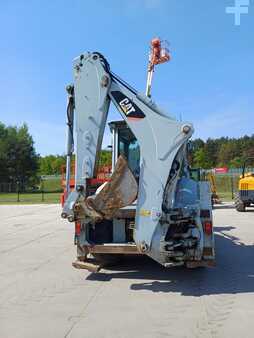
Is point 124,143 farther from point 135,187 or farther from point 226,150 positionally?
point 226,150

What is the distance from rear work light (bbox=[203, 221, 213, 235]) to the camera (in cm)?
Result: 684

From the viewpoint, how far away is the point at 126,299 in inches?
239

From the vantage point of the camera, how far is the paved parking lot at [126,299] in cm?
484

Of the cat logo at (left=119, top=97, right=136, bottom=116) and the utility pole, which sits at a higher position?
the utility pole

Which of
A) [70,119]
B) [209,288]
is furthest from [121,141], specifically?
[209,288]

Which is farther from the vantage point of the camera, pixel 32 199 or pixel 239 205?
pixel 32 199

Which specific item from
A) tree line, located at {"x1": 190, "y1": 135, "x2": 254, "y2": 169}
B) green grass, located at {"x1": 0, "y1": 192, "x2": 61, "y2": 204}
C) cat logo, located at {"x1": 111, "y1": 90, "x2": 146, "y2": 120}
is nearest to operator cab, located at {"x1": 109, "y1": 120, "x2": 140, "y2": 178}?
cat logo, located at {"x1": 111, "y1": 90, "x2": 146, "y2": 120}

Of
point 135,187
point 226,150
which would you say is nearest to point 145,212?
point 135,187

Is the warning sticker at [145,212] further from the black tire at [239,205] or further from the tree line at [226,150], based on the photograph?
the tree line at [226,150]

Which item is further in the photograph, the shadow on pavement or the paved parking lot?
the shadow on pavement

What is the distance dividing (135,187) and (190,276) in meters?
1.97

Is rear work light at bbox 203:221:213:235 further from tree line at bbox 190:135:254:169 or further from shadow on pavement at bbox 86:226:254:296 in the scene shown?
tree line at bbox 190:135:254:169

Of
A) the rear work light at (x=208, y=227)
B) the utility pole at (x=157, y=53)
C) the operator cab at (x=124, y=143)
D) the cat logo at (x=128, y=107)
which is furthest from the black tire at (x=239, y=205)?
the cat logo at (x=128, y=107)

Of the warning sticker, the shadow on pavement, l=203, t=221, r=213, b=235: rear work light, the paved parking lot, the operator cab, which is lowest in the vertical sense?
the paved parking lot
